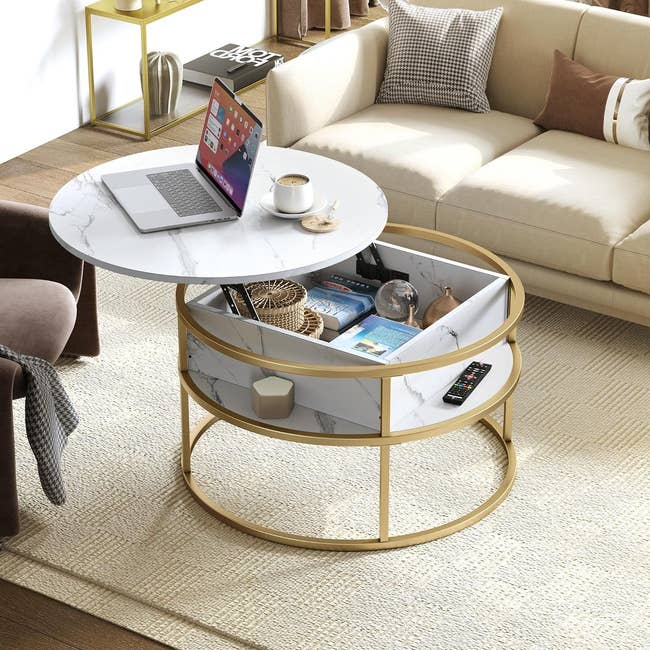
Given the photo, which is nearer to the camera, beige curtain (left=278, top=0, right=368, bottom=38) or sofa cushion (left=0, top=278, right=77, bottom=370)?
sofa cushion (left=0, top=278, right=77, bottom=370)

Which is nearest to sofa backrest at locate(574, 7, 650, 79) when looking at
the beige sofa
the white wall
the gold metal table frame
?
the beige sofa

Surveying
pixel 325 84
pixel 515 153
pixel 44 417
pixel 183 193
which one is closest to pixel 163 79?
pixel 325 84

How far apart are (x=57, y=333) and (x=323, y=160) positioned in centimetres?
78

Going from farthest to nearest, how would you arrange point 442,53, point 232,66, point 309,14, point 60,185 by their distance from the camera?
point 309,14
point 232,66
point 60,185
point 442,53

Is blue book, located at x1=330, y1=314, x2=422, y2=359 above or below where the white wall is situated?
below

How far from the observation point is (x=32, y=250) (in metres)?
2.79

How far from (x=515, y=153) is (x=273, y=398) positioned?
148 centimetres

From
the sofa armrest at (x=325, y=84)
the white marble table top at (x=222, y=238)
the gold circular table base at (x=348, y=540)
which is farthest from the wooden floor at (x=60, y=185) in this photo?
the sofa armrest at (x=325, y=84)

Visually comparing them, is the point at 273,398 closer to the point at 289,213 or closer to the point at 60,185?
the point at 289,213

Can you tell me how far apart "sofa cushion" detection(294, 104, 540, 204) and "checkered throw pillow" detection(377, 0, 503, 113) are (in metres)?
0.05

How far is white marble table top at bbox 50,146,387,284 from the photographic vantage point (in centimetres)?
234

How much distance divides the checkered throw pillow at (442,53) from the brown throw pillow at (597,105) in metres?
0.24

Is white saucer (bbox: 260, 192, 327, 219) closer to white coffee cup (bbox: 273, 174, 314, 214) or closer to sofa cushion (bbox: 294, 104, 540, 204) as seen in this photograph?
white coffee cup (bbox: 273, 174, 314, 214)

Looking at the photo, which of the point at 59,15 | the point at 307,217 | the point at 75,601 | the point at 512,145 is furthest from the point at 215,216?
the point at 59,15
